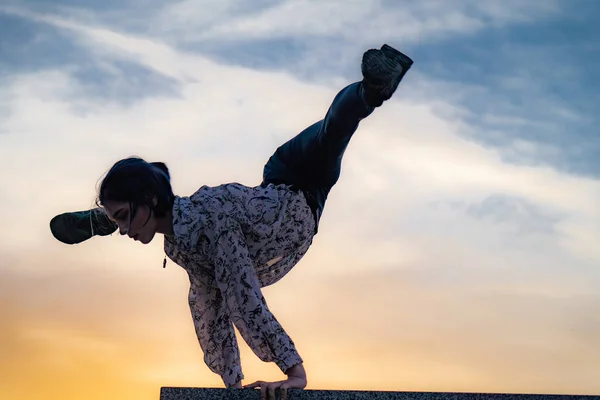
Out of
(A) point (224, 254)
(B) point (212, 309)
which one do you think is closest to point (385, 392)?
(A) point (224, 254)

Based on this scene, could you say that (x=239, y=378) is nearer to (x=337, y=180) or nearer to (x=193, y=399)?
(x=193, y=399)

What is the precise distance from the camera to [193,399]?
11.2ft

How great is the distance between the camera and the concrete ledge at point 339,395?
132 inches

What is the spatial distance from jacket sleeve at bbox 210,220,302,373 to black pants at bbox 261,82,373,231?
555mm

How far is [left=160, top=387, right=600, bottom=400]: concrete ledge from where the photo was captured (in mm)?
3357

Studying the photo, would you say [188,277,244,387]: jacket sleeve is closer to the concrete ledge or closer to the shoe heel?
the concrete ledge

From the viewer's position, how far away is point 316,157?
4.26 metres

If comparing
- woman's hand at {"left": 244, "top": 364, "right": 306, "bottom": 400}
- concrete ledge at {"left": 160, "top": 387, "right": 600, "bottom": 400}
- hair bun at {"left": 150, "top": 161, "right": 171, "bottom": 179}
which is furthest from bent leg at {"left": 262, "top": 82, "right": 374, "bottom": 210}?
concrete ledge at {"left": 160, "top": 387, "right": 600, "bottom": 400}

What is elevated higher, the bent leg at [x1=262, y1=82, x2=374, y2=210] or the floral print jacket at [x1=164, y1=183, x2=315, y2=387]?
the bent leg at [x1=262, y1=82, x2=374, y2=210]

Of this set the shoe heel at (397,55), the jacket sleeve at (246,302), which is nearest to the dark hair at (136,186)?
the jacket sleeve at (246,302)

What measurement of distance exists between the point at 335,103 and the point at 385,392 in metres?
1.36

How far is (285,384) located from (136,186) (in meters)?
1.09

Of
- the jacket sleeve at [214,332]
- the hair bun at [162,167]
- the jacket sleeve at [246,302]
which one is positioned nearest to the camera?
the jacket sleeve at [246,302]

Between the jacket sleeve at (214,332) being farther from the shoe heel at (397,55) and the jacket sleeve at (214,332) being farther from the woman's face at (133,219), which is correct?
the shoe heel at (397,55)
